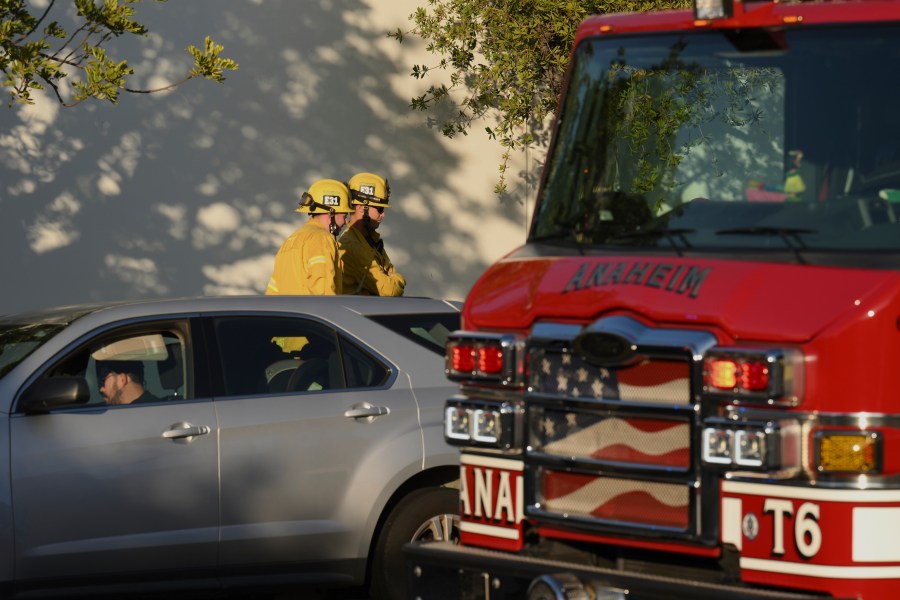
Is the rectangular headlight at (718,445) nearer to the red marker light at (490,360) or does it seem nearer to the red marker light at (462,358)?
the red marker light at (490,360)

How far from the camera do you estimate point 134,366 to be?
8.02 m

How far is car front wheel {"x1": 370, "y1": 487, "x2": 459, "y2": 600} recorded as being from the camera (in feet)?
26.5

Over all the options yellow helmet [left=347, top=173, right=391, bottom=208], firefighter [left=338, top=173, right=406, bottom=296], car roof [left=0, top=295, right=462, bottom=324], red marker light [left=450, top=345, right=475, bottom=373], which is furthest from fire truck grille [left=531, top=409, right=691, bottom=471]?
yellow helmet [left=347, top=173, right=391, bottom=208]

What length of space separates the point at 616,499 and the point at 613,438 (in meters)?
0.24

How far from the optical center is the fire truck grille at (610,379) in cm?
560

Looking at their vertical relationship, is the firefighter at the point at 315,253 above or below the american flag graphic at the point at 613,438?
above

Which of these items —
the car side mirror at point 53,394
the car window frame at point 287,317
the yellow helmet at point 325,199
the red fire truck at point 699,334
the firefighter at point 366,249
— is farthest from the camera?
the firefighter at point 366,249

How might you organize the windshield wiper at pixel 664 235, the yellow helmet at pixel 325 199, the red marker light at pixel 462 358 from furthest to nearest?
the yellow helmet at pixel 325 199
the red marker light at pixel 462 358
the windshield wiper at pixel 664 235

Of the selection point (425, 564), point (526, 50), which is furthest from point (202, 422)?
point (526, 50)

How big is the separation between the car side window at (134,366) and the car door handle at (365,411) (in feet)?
2.62

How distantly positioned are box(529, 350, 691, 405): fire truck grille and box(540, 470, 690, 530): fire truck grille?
0.32 metres

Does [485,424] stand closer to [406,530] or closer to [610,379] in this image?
[610,379]

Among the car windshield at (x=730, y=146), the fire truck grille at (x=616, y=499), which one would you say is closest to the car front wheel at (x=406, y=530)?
the car windshield at (x=730, y=146)

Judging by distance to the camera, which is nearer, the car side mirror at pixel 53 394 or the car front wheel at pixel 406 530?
the car side mirror at pixel 53 394
